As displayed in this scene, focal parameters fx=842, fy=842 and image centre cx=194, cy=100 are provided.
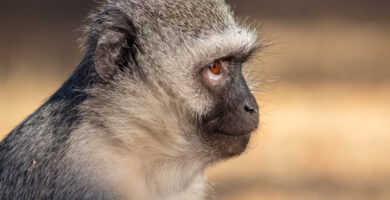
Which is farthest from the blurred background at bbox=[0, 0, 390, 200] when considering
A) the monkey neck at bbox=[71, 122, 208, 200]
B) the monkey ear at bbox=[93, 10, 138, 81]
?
the monkey ear at bbox=[93, 10, 138, 81]

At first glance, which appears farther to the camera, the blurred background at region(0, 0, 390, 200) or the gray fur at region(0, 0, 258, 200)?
the blurred background at region(0, 0, 390, 200)

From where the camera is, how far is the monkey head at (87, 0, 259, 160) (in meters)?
3.89

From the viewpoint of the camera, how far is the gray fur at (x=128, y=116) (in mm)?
3764

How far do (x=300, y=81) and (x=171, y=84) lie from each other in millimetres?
3327

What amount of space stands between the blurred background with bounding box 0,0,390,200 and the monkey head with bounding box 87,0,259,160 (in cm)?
288

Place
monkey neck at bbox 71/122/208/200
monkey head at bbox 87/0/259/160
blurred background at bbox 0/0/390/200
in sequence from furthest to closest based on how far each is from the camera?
blurred background at bbox 0/0/390/200, monkey head at bbox 87/0/259/160, monkey neck at bbox 71/122/208/200

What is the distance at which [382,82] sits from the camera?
7.12m

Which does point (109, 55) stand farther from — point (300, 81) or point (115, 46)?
point (300, 81)

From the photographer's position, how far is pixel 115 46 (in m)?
3.87

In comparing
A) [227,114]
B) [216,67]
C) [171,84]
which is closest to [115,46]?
[171,84]

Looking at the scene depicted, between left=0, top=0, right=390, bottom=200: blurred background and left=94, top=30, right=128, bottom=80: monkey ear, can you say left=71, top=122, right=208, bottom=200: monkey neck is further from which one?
left=0, top=0, right=390, bottom=200: blurred background

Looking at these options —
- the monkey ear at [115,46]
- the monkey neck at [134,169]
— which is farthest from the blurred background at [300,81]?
the monkey ear at [115,46]

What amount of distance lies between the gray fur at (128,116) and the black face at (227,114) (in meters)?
0.03

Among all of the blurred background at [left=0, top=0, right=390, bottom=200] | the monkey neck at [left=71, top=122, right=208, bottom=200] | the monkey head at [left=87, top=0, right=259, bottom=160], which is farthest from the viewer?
the blurred background at [left=0, top=0, right=390, bottom=200]
